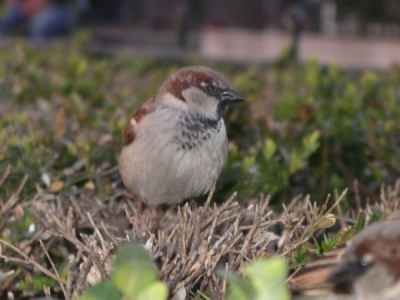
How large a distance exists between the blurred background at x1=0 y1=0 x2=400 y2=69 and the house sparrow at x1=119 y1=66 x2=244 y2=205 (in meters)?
3.72

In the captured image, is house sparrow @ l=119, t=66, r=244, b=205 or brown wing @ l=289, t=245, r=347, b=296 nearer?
brown wing @ l=289, t=245, r=347, b=296

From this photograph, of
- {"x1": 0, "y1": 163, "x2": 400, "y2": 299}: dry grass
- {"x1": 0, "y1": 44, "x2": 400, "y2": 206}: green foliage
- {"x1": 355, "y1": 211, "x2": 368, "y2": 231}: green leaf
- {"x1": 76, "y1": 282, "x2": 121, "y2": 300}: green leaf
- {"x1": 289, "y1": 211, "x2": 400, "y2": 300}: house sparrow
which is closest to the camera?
{"x1": 76, "y1": 282, "x2": 121, "y2": 300}: green leaf

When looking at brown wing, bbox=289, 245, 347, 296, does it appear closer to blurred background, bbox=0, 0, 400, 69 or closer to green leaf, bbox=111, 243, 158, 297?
green leaf, bbox=111, 243, 158, 297

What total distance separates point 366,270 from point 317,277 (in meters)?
0.16

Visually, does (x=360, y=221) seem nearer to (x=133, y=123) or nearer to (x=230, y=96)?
(x=230, y=96)

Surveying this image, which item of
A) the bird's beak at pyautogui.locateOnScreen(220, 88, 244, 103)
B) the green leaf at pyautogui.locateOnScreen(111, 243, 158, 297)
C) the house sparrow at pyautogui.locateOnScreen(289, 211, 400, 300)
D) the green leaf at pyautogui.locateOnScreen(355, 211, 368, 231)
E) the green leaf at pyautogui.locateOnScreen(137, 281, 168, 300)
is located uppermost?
the green leaf at pyautogui.locateOnScreen(111, 243, 158, 297)

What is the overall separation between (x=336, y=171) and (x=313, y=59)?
155 cm

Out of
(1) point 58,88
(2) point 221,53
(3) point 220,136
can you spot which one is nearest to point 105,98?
(1) point 58,88

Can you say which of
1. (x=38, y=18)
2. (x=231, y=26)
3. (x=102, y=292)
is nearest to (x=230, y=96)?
(x=102, y=292)

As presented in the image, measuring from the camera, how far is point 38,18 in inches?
499

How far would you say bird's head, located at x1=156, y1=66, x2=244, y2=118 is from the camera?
126 inches

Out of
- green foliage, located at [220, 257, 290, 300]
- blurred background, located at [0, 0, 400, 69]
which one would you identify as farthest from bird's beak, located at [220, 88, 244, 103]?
blurred background, located at [0, 0, 400, 69]

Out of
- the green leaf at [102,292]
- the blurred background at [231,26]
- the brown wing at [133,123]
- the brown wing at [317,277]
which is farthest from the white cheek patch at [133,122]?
the blurred background at [231,26]

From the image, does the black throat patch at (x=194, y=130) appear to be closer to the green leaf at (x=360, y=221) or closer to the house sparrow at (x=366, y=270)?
the green leaf at (x=360, y=221)
